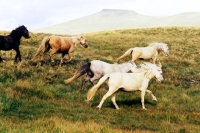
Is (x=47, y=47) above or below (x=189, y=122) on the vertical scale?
above

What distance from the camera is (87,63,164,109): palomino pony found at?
1089 cm

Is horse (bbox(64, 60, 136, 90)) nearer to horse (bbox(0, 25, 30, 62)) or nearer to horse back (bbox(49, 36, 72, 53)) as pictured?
horse back (bbox(49, 36, 72, 53))

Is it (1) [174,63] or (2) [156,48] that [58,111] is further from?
(1) [174,63]

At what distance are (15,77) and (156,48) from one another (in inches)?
394

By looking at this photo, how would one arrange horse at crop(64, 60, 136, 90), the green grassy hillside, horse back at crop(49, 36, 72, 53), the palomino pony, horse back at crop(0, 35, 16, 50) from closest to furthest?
the green grassy hillside < the palomino pony < horse at crop(64, 60, 136, 90) < horse back at crop(0, 35, 16, 50) < horse back at crop(49, 36, 72, 53)

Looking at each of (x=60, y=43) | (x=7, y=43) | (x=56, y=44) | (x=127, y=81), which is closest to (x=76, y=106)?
(x=127, y=81)

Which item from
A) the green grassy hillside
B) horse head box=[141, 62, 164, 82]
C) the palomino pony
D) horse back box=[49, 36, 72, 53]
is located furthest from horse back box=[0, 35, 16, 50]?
horse head box=[141, 62, 164, 82]

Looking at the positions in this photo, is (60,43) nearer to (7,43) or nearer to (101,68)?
(7,43)

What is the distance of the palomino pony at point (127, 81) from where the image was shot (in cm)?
1089

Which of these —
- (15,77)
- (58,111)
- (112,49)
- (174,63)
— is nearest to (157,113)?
(58,111)

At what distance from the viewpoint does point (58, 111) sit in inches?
373

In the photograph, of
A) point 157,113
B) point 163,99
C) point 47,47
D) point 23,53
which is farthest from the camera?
point 23,53

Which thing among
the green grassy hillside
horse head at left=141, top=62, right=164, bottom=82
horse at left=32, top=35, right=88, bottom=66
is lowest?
the green grassy hillside

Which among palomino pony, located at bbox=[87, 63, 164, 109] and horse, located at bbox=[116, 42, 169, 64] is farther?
horse, located at bbox=[116, 42, 169, 64]
